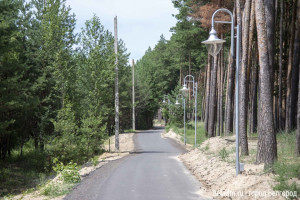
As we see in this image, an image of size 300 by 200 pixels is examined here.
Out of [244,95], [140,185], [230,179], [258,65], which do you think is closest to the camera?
[230,179]

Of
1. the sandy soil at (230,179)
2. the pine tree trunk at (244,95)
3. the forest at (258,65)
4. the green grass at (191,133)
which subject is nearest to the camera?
the sandy soil at (230,179)

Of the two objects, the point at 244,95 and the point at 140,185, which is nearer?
the point at 140,185

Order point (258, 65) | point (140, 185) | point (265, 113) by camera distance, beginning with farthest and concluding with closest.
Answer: point (258, 65) < point (140, 185) < point (265, 113)

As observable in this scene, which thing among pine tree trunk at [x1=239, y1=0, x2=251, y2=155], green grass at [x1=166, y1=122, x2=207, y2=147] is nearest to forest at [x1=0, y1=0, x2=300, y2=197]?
pine tree trunk at [x1=239, y1=0, x2=251, y2=155]

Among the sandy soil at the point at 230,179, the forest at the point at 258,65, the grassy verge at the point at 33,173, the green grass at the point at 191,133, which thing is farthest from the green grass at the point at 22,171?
the forest at the point at 258,65

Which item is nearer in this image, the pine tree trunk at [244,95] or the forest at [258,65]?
the forest at [258,65]

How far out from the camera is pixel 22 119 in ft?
93.4

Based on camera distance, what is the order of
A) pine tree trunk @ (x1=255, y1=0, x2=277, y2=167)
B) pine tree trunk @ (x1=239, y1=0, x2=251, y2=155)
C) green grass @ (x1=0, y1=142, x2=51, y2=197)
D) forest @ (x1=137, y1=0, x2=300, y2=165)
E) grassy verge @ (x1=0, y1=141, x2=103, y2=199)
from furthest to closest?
green grass @ (x1=0, y1=142, x2=51, y2=197), pine tree trunk @ (x1=239, y1=0, x2=251, y2=155), grassy verge @ (x1=0, y1=141, x2=103, y2=199), forest @ (x1=137, y1=0, x2=300, y2=165), pine tree trunk @ (x1=255, y1=0, x2=277, y2=167)

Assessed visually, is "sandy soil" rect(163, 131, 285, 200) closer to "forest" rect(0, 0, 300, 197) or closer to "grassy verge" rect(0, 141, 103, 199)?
"forest" rect(0, 0, 300, 197)

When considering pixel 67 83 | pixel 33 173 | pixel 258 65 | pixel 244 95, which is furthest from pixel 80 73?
pixel 258 65

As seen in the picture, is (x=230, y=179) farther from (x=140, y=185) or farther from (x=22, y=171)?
(x=22, y=171)

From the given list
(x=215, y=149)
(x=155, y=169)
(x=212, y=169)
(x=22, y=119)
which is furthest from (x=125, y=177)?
(x=22, y=119)

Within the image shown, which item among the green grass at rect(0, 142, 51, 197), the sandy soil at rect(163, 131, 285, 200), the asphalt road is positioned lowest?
the green grass at rect(0, 142, 51, 197)

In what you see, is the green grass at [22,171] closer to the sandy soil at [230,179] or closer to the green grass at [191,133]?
the sandy soil at [230,179]
